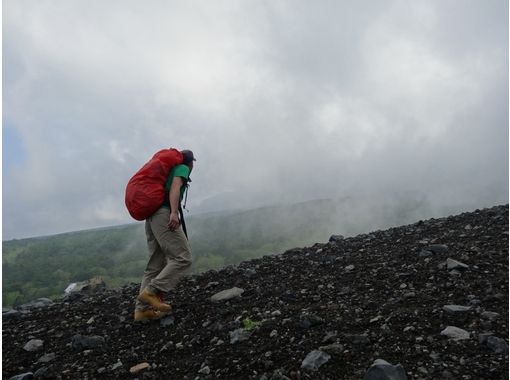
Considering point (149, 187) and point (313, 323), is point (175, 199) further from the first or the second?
point (313, 323)

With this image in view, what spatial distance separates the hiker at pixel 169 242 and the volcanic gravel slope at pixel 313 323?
17.6 inches

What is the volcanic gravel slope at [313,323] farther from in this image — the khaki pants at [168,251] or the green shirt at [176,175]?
the green shirt at [176,175]

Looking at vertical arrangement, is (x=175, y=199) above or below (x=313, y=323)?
above

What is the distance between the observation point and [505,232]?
32.5ft

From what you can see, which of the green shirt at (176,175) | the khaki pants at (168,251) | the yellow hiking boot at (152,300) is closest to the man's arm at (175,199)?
the green shirt at (176,175)

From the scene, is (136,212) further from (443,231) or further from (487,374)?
(443,231)

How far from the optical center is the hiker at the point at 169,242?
27.3 ft

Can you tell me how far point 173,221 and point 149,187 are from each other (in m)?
0.91

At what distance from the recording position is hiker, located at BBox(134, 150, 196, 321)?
328 inches

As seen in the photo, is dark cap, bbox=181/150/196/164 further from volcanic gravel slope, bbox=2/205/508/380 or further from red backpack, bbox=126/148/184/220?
volcanic gravel slope, bbox=2/205/508/380

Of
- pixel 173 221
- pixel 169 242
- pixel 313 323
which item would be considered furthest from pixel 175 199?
pixel 313 323

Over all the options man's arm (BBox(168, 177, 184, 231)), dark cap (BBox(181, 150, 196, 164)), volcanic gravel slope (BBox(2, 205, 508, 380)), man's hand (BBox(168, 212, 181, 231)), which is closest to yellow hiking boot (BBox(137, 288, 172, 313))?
volcanic gravel slope (BBox(2, 205, 508, 380))

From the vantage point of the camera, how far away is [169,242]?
8539 mm

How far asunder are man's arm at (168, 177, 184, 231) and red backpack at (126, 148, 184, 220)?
0.30 meters
